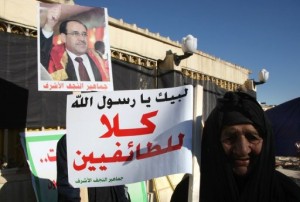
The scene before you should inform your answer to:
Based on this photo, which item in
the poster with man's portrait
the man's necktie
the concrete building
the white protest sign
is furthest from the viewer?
the concrete building

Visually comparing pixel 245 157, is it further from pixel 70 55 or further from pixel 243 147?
pixel 70 55

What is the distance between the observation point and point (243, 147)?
4.46 feet

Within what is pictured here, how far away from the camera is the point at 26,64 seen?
3969mm

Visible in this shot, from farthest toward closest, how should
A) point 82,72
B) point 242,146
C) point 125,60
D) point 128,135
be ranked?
point 125,60 → point 82,72 → point 128,135 → point 242,146

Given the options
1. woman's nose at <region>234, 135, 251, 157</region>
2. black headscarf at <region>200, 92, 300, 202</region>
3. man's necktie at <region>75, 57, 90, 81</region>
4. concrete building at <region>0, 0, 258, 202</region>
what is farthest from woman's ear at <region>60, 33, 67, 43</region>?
woman's nose at <region>234, 135, 251, 157</region>

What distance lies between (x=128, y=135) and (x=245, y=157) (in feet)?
2.31

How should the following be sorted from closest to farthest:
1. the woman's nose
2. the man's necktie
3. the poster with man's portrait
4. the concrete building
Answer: the woman's nose → the poster with man's portrait → the man's necktie → the concrete building

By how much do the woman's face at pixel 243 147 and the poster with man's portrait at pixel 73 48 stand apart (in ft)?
6.48

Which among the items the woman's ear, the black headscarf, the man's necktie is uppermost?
the woman's ear

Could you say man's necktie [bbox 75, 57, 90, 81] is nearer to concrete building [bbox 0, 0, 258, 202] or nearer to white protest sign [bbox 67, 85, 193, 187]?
concrete building [bbox 0, 0, 258, 202]

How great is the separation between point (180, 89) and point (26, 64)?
→ 2813mm

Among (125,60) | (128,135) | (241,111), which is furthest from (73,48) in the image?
(125,60)

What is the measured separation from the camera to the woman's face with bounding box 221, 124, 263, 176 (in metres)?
1.37

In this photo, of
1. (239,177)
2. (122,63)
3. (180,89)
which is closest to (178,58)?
(122,63)
